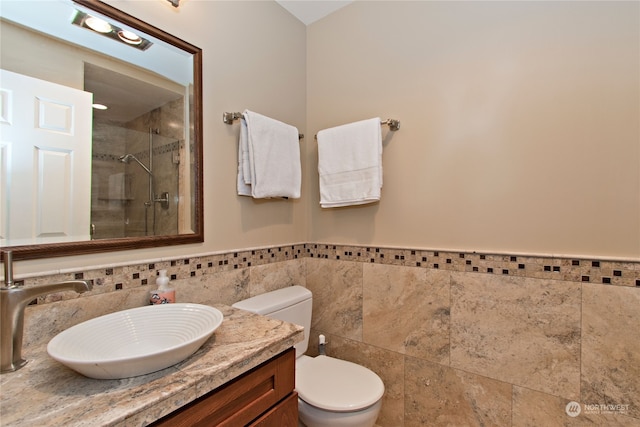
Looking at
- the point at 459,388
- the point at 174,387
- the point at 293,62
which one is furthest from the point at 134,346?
the point at 293,62

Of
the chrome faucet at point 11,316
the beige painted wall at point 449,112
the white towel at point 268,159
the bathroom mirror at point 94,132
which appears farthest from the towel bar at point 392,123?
the chrome faucet at point 11,316

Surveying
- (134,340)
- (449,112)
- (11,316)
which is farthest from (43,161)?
(449,112)

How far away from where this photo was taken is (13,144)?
0.90m

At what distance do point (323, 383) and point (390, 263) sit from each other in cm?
67

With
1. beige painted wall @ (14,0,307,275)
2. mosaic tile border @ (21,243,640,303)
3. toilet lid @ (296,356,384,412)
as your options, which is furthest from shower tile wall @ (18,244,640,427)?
toilet lid @ (296,356,384,412)

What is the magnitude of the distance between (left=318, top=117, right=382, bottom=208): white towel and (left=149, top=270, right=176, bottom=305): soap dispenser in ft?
2.94

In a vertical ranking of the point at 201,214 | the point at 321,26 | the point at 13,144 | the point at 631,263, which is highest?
the point at 321,26

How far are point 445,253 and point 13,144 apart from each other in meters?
1.70

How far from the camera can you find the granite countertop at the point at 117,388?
555mm

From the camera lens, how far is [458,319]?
4.53 ft

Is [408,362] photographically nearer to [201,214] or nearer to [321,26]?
[201,214]

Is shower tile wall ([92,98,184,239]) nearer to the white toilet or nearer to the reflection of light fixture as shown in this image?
the reflection of light fixture

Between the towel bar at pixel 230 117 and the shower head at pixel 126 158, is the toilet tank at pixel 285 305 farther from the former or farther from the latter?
the towel bar at pixel 230 117

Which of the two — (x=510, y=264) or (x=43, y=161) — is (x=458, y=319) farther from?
(x=43, y=161)
